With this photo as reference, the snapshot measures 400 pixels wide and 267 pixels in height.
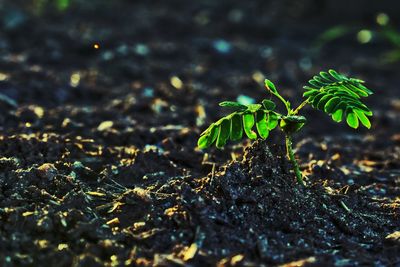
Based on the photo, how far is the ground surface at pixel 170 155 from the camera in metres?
2.06

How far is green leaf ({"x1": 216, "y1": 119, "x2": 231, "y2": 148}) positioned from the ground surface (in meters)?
0.16

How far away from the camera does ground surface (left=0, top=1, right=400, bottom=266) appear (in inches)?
81.1

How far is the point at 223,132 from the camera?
2209 millimetres

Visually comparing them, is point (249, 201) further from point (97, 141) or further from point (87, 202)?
point (97, 141)

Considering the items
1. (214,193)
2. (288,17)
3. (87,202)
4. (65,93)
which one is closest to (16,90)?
(65,93)

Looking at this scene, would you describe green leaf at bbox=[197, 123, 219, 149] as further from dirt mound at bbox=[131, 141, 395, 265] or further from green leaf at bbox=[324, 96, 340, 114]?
green leaf at bbox=[324, 96, 340, 114]

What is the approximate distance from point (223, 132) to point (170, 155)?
2.10 ft

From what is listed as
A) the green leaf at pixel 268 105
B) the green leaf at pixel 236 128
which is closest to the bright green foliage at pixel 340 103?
the green leaf at pixel 268 105

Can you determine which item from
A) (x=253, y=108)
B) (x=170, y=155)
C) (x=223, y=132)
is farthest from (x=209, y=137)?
(x=170, y=155)

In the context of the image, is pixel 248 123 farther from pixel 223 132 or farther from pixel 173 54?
pixel 173 54

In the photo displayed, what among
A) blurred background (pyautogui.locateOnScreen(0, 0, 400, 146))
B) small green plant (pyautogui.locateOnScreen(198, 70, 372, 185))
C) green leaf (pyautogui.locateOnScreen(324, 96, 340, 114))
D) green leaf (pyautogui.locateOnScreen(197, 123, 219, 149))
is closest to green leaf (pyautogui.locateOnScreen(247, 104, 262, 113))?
small green plant (pyautogui.locateOnScreen(198, 70, 372, 185))

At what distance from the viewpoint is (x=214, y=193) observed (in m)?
2.26

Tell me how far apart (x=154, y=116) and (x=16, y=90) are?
0.85m

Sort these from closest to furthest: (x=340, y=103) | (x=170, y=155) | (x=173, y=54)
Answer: (x=340, y=103)
(x=170, y=155)
(x=173, y=54)
